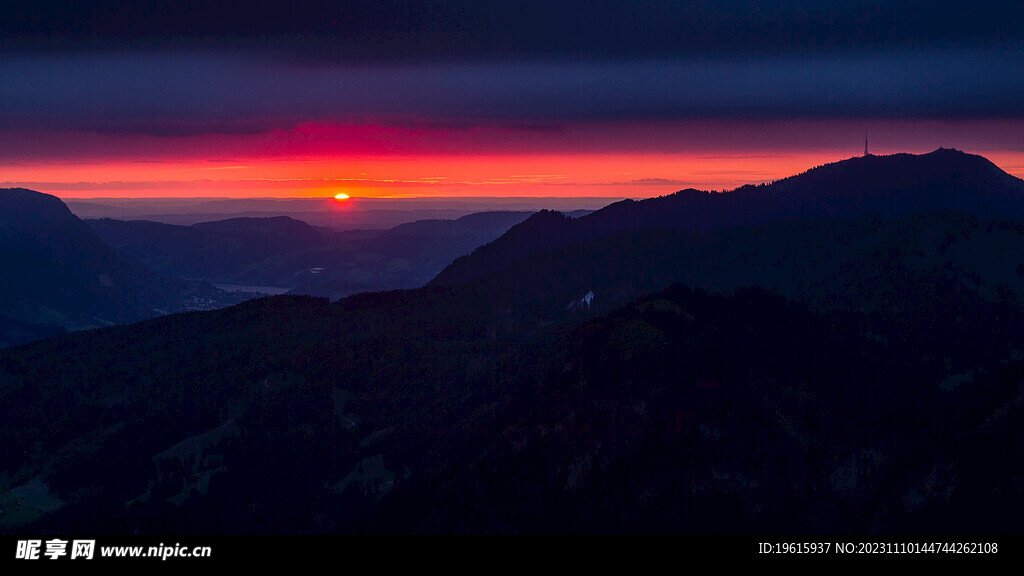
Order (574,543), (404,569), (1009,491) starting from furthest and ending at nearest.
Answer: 1. (1009,491)
2. (574,543)
3. (404,569)

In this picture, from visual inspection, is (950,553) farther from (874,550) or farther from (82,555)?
(82,555)

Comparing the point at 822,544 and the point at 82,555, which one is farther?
the point at 822,544

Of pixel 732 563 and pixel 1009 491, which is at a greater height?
pixel 732 563

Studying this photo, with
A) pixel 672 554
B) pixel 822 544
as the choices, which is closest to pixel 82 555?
pixel 672 554

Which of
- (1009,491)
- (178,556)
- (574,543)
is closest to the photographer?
(178,556)

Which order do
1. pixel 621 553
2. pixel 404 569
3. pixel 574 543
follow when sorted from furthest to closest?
pixel 574 543
pixel 621 553
pixel 404 569

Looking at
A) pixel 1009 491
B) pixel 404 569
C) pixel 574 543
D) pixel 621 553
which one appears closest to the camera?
pixel 404 569

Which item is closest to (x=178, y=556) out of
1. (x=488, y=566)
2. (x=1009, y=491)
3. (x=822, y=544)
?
(x=488, y=566)

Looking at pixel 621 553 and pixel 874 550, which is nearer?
pixel 621 553

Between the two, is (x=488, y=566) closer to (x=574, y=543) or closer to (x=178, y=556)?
(x=574, y=543)
